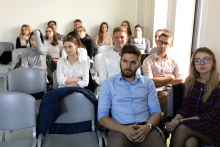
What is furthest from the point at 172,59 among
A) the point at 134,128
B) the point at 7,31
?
the point at 7,31

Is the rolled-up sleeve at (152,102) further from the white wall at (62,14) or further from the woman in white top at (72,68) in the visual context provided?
the white wall at (62,14)

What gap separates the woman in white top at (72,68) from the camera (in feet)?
8.73

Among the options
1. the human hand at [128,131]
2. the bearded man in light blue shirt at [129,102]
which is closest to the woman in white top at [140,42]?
the bearded man in light blue shirt at [129,102]

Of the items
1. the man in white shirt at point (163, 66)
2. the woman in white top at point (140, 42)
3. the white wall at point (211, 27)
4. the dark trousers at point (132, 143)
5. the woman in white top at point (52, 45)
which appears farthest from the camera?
the woman in white top at point (52, 45)

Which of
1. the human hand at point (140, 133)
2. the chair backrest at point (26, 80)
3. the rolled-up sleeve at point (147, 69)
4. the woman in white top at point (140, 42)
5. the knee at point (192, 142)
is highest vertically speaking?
the woman in white top at point (140, 42)

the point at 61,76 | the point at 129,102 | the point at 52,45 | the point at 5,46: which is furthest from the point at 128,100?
the point at 5,46

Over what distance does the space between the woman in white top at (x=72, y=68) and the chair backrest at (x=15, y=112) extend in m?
0.87

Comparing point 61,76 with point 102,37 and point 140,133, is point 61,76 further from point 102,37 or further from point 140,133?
point 102,37

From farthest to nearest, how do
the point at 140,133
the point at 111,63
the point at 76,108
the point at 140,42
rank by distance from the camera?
1. the point at 140,42
2. the point at 111,63
3. the point at 76,108
4. the point at 140,133

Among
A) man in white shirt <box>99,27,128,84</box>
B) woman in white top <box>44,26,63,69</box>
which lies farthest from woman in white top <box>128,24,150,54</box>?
man in white shirt <box>99,27,128,84</box>

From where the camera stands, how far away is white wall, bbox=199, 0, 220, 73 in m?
2.28

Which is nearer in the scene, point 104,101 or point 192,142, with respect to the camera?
point 192,142

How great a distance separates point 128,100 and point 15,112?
969mm

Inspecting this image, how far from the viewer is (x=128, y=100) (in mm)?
1759
